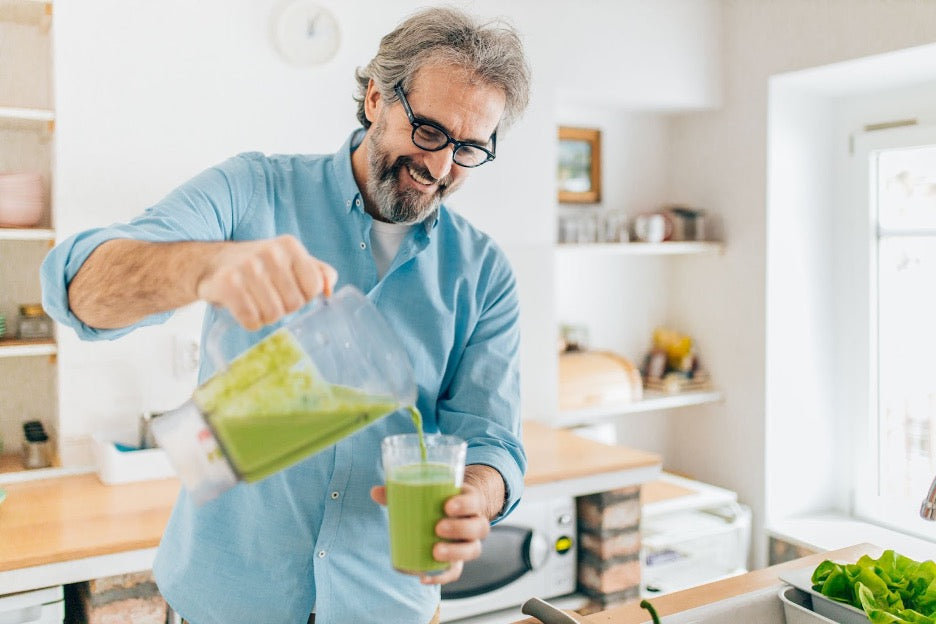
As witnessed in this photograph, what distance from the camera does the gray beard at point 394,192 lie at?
1.40 meters

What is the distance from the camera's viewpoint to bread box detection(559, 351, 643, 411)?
128 inches

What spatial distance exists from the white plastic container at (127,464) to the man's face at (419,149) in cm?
127

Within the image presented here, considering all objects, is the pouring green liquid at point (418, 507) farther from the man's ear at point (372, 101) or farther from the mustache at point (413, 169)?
the man's ear at point (372, 101)

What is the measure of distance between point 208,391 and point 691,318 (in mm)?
3148

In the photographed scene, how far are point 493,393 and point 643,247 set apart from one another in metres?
2.02

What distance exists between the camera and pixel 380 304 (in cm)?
144

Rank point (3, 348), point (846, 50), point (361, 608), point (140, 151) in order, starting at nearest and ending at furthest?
point (361, 608)
point (3, 348)
point (140, 151)
point (846, 50)

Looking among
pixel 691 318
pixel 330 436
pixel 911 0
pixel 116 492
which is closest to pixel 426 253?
pixel 330 436

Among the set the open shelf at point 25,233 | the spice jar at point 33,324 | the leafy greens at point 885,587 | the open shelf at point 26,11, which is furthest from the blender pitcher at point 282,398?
the open shelf at point 26,11

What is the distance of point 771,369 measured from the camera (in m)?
3.41

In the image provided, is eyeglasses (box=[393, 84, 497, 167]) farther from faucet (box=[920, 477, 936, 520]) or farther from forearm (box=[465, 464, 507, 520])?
faucet (box=[920, 477, 936, 520])

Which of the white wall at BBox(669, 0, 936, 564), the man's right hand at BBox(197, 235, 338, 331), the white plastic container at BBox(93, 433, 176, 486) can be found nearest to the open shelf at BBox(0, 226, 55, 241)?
the white plastic container at BBox(93, 433, 176, 486)

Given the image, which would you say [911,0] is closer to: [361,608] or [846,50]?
[846,50]

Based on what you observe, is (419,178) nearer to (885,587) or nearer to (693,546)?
(885,587)
